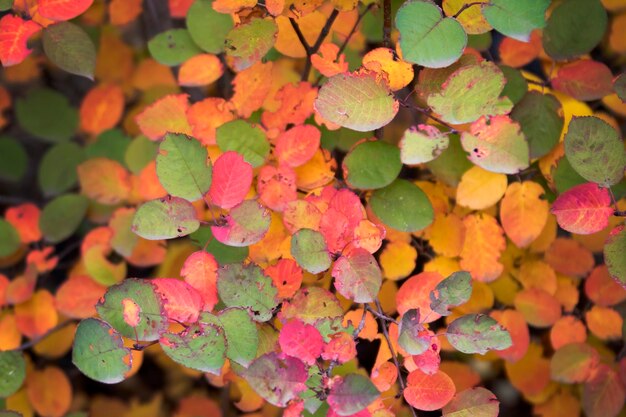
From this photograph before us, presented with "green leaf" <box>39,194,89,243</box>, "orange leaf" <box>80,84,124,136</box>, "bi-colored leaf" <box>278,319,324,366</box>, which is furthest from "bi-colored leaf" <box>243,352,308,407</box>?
"orange leaf" <box>80,84,124,136</box>

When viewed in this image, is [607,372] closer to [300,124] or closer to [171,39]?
[300,124]

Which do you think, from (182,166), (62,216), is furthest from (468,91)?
(62,216)

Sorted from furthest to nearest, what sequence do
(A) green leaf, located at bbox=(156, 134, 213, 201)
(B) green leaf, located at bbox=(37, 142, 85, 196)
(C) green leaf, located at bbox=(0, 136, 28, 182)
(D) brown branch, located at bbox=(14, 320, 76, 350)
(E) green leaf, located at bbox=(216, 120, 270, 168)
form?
1. (C) green leaf, located at bbox=(0, 136, 28, 182)
2. (B) green leaf, located at bbox=(37, 142, 85, 196)
3. (D) brown branch, located at bbox=(14, 320, 76, 350)
4. (E) green leaf, located at bbox=(216, 120, 270, 168)
5. (A) green leaf, located at bbox=(156, 134, 213, 201)

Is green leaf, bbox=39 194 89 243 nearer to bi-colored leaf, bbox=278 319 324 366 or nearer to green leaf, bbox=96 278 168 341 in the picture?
green leaf, bbox=96 278 168 341

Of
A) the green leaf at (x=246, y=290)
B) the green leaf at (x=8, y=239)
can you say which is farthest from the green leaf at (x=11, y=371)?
the green leaf at (x=246, y=290)

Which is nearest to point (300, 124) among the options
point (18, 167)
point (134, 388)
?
point (18, 167)

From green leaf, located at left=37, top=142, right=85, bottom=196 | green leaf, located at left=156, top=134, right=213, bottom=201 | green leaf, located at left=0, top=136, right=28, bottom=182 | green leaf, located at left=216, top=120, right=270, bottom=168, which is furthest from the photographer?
green leaf, located at left=0, top=136, right=28, bottom=182

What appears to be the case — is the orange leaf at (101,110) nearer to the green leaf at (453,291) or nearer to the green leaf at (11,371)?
the green leaf at (11,371)
